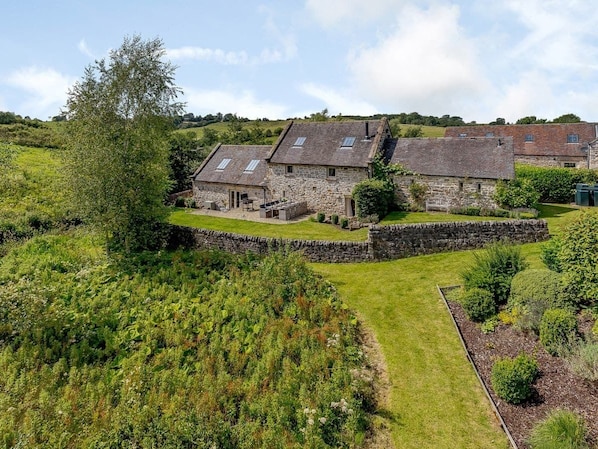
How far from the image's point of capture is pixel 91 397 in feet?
36.9

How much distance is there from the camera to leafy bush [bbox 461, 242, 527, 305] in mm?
14230

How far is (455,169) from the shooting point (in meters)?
29.0

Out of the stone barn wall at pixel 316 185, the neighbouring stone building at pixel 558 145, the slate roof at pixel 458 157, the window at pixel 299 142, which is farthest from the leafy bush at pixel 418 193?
the neighbouring stone building at pixel 558 145

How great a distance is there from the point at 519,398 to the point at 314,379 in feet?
16.7

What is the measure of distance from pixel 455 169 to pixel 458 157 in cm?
124

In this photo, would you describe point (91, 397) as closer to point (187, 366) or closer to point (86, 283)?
point (187, 366)

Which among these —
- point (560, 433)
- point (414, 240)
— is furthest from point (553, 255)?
point (414, 240)

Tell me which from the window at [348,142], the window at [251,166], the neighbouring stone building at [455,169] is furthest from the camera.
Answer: the window at [251,166]

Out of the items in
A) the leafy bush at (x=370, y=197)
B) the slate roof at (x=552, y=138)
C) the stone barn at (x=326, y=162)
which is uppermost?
the slate roof at (x=552, y=138)

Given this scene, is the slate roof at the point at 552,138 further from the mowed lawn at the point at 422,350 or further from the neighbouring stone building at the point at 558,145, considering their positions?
the mowed lawn at the point at 422,350

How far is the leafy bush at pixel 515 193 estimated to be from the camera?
2689 centimetres

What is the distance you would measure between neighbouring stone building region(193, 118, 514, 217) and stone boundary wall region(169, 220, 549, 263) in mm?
7694

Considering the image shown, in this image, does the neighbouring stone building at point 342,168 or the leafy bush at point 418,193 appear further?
the leafy bush at point 418,193

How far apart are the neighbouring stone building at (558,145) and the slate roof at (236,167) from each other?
90.3 feet
